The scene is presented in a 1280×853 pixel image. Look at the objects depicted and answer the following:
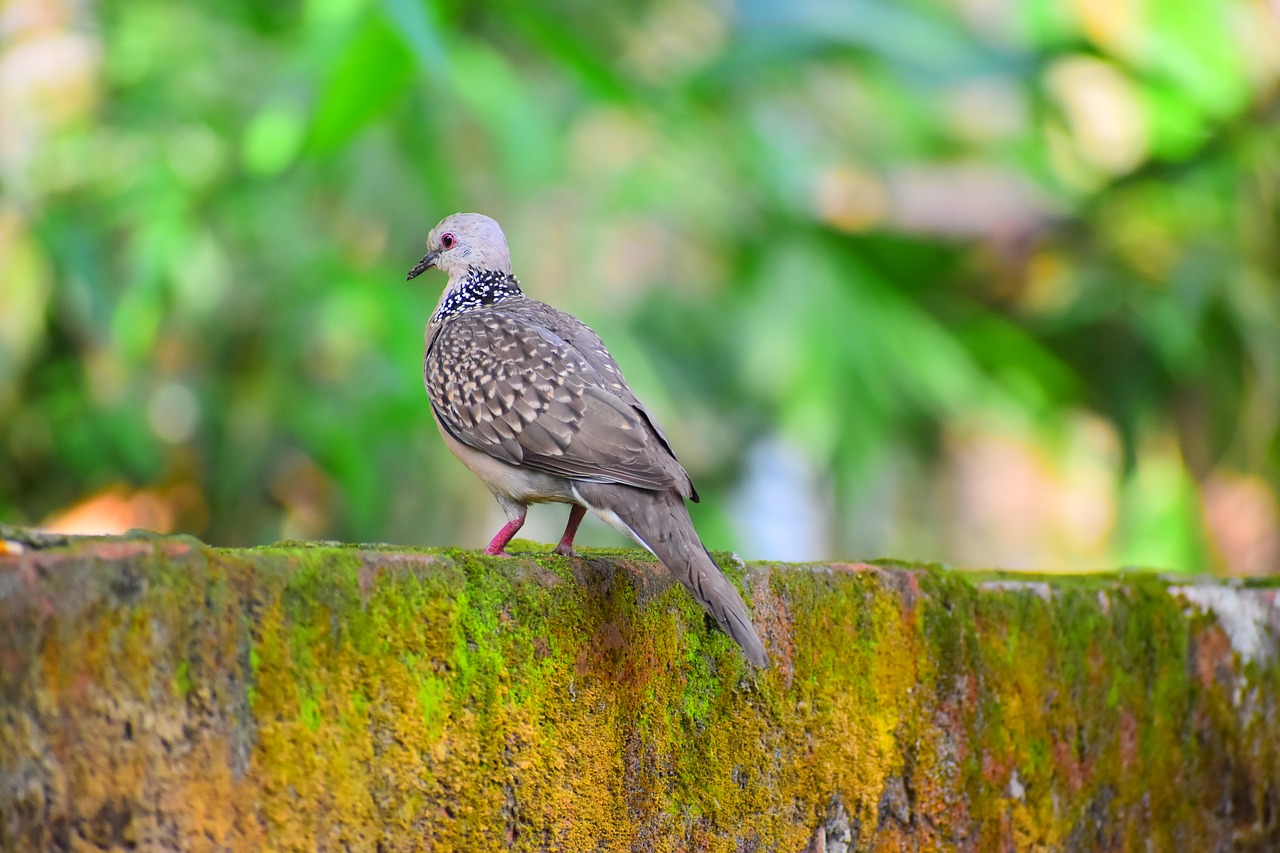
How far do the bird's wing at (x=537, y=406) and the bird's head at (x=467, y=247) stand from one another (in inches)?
14.6

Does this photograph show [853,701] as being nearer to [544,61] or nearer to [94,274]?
[94,274]

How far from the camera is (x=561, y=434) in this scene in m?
2.60

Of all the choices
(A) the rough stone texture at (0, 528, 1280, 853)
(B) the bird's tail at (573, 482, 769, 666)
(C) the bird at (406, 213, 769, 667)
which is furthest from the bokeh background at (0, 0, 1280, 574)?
(A) the rough stone texture at (0, 528, 1280, 853)

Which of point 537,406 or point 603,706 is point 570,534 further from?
point 603,706

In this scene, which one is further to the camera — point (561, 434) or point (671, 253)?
point (671, 253)

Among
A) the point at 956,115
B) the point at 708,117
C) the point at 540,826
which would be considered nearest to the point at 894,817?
the point at 540,826

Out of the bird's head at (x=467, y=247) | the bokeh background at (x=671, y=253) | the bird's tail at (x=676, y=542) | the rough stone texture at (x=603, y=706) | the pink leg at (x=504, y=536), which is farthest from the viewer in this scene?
the bokeh background at (x=671, y=253)

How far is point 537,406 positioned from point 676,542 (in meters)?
0.52

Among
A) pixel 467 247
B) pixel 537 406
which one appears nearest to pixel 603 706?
pixel 537 406

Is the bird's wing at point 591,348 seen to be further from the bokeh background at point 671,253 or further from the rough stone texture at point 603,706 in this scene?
the bokeh background at point 671,253

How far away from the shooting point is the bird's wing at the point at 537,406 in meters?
2.51

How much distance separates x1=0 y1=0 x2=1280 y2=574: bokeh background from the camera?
6.27 m

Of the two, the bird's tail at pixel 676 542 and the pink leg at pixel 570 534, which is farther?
the pink leg at pixel 570 534

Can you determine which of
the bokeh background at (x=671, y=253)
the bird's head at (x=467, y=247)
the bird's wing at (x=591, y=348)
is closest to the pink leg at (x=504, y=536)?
the bird's wing at (x=591, y=348)
